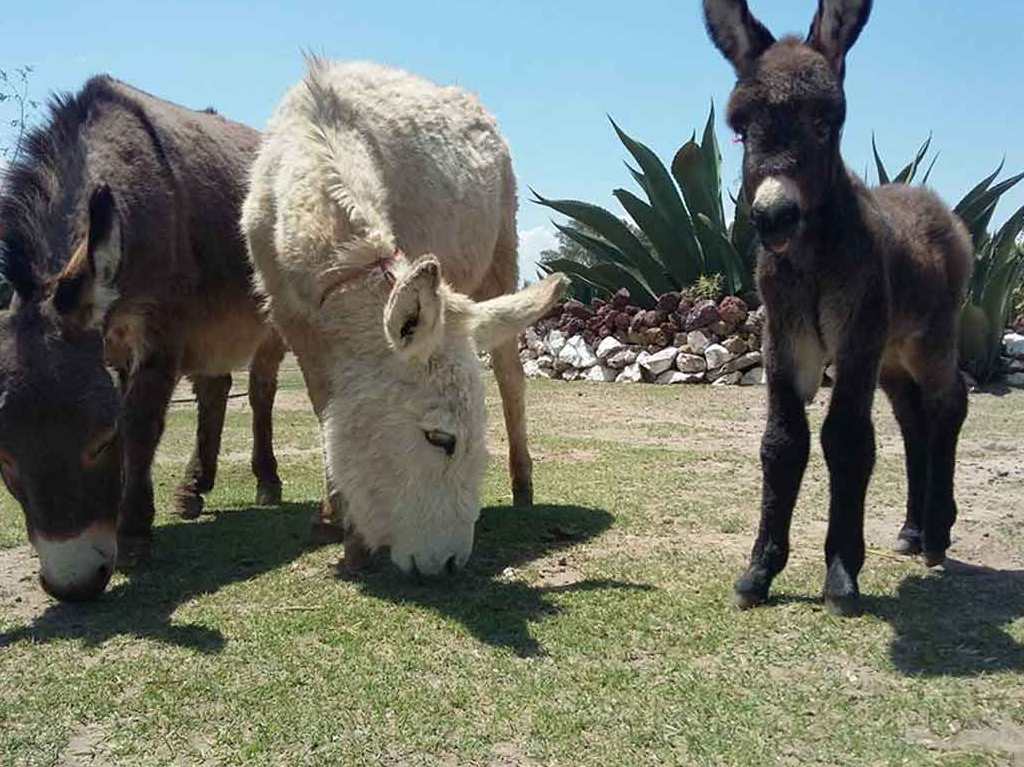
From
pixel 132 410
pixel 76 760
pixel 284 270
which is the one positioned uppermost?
pixel 284 270

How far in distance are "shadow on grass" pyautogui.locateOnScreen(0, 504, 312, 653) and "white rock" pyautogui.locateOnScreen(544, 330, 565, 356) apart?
10.2 metres

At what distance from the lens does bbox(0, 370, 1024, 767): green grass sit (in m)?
2.98

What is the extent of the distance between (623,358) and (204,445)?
934 cm

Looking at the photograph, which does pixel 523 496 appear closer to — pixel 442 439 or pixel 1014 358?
pixel 442 439

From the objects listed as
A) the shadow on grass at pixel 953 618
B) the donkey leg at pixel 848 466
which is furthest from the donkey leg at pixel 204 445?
the donkey leg at pixel 848 466

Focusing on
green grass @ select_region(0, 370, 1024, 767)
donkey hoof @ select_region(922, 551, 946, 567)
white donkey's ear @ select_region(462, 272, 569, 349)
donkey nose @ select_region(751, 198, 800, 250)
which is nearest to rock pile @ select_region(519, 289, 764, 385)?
green grass @ select_region(0, 370, 1024, 767)

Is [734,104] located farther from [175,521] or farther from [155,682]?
[175,521]

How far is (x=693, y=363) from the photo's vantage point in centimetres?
1442

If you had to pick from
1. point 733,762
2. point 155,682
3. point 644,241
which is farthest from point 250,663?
point 644,241

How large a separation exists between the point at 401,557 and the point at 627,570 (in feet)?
3.82

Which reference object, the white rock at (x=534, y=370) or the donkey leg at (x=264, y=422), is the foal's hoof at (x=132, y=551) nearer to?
the donkey leg at (x=264, y=422)

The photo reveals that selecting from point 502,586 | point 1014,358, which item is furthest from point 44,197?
point 1014,358

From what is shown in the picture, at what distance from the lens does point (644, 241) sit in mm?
16500

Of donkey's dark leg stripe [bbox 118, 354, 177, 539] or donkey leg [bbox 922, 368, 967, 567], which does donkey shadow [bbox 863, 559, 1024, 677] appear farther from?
donkey's dark leg stripe [bbox 118, 354, 177, 539]
